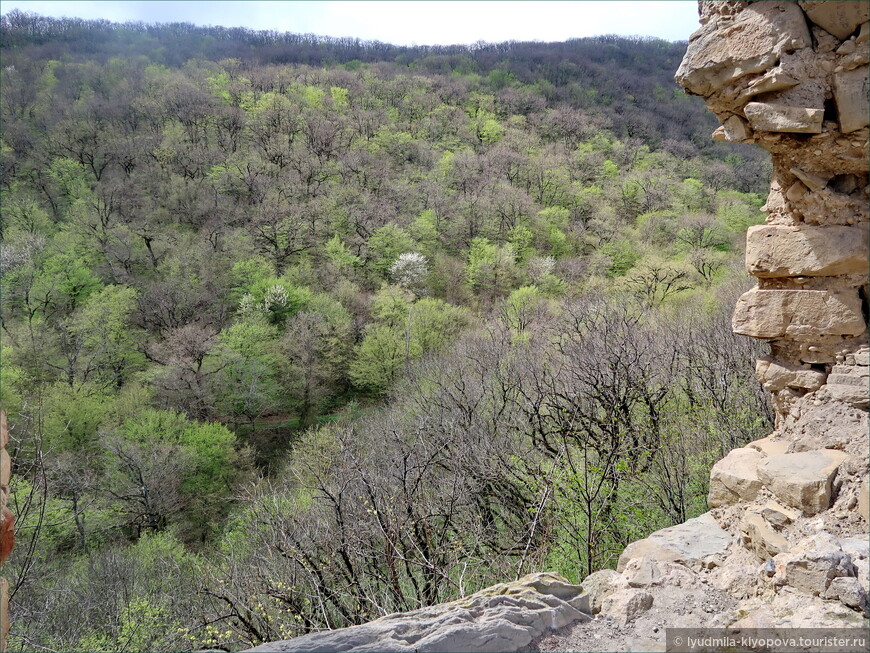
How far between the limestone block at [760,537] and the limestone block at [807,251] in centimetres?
175

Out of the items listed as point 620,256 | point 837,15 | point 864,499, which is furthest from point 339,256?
point 864,499

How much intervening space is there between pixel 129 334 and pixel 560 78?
69530 mm

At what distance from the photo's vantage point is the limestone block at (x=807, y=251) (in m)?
3.70

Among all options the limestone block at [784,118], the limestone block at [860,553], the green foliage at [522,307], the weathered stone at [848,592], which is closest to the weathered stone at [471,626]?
the weathered stone at [848,592]

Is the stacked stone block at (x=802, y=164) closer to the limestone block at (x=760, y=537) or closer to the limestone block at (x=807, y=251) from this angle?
the limestone block at (x=807, y=251)

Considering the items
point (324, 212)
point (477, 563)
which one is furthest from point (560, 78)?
point (477, 563)

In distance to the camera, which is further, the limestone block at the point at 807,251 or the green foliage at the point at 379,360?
the green foliage at the point at 379,360

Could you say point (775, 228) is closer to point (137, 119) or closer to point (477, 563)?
point (477, 563)

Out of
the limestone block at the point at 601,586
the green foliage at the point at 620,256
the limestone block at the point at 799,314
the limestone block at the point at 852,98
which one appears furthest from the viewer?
the green foliage at the point at 620,256

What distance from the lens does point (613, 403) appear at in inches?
465

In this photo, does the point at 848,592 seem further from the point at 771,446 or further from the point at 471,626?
the point at 471,626

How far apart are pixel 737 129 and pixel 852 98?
2.22 feet

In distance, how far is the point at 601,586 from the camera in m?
3.36

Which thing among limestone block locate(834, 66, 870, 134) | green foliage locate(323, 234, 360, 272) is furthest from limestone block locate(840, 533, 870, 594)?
green foliage locate(323, 234, 360, 272)
